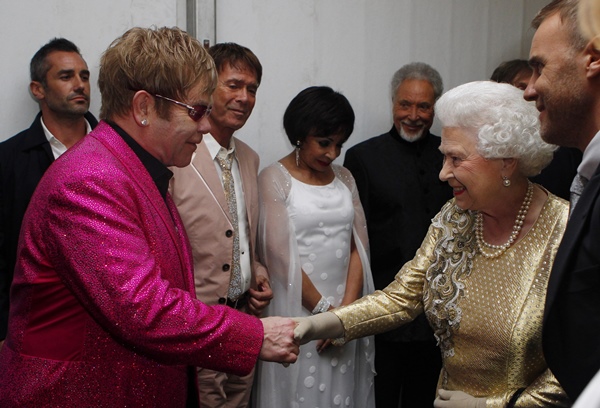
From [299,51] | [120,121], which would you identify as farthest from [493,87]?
[299,51]

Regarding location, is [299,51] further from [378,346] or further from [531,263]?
[531,263]

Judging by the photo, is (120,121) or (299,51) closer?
(120,121)

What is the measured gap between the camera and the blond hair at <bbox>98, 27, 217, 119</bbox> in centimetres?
175

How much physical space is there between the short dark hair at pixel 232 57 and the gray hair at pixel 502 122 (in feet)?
3.88

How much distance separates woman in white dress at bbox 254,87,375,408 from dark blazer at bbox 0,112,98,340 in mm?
910

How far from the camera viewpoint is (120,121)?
5.88 feet

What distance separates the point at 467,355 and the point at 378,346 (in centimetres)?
129

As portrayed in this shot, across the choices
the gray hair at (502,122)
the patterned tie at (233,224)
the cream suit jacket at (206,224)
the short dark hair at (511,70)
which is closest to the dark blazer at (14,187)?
the cream suit jacket at (206,224)

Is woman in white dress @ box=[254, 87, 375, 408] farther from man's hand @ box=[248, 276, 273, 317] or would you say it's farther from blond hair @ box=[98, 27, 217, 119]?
blond hair @ box=[98, 27, 217, 119]

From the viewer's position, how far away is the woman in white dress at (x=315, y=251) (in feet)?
9.72

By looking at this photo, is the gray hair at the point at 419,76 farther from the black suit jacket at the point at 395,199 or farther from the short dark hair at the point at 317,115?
the short dark hair at the point at 317,115

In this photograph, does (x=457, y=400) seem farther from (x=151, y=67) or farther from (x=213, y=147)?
(x=213, y=147)

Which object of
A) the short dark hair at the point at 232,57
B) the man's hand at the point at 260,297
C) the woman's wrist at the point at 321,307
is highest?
the short dark hair at the point at 232,57

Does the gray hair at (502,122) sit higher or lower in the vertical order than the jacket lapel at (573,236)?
higher
